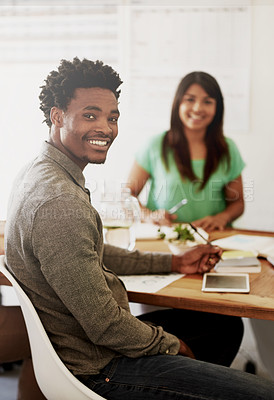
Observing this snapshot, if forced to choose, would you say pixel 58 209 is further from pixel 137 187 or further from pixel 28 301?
pixel 137 187

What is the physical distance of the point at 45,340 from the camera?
1.15 metres

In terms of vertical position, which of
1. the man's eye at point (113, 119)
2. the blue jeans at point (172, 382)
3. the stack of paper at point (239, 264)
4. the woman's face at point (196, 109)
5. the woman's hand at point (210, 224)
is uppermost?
the woman's face at point (196, 109)

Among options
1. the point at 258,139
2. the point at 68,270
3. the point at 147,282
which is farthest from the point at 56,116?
the point at 258,139

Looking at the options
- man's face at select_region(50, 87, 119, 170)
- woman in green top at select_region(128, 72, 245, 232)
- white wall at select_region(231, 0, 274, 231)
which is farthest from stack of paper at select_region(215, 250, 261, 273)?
white wall at select_region(231, 0, 274, 231)

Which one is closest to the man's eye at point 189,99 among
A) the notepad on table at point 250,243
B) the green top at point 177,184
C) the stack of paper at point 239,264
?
the green top at point 177,184

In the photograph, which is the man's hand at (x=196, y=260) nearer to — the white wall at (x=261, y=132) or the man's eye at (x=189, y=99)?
the man's eye at (x=189, y=99)

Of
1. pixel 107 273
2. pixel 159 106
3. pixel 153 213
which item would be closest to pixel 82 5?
pixel 159 106

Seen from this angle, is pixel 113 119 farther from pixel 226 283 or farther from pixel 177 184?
pixel 177 184

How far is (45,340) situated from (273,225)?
6.70 feet

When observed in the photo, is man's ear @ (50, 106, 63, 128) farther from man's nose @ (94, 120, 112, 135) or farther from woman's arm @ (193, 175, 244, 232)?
woman's arm @ (193, 175, 244, 232)

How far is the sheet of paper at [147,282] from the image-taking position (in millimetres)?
1396

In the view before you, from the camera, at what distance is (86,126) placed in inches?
50.6

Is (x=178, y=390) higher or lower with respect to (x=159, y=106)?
lower

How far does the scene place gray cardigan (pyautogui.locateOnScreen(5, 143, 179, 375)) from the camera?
3.59ft
